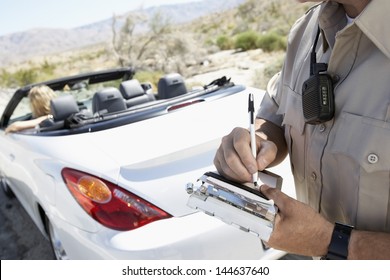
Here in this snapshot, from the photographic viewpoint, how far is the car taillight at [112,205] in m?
1.91

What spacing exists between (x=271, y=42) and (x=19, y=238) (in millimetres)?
16116

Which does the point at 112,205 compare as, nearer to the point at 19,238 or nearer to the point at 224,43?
the point at 19,238

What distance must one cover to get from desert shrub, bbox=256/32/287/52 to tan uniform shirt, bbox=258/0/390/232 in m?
16.4

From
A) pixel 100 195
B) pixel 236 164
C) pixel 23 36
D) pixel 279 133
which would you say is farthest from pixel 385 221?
pixel 23 36

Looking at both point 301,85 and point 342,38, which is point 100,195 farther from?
point 342,38

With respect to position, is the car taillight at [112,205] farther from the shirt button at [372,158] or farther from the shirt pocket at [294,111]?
the shirt button at [372,158]

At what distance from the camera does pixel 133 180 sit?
1.99 metres

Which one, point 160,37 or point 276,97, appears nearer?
point 276,97

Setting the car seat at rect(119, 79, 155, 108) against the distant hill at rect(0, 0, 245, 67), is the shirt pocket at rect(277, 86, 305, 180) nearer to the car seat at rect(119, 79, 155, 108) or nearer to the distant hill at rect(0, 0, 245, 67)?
the car seat at rect(119, 79, 155, 108)

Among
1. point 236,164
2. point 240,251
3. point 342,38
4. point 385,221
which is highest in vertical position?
point 342,38

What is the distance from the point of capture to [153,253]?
1.82m

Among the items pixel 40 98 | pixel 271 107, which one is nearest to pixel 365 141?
pixel 271 107

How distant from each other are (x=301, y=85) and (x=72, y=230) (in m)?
1.58

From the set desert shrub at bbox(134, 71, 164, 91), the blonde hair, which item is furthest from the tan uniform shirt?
desert shrub at bbox(134, 71, 164, 91)
